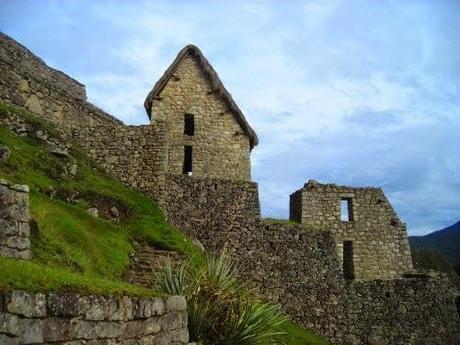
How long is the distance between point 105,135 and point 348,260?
12382mm

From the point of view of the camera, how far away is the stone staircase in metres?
11.5

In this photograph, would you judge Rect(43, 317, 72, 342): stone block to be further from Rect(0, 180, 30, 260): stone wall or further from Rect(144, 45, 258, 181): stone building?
Rect(144, 45, 258, 181): stone building

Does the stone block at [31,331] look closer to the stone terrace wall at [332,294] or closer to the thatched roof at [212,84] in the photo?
the stone terrace wall at [332,294]

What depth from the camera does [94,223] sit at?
1270 centimetres

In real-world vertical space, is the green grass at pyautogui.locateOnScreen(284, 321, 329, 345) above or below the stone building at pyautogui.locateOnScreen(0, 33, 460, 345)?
below

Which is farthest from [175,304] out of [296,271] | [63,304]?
[296,271]

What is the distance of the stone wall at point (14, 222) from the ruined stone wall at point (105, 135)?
9.31 metres

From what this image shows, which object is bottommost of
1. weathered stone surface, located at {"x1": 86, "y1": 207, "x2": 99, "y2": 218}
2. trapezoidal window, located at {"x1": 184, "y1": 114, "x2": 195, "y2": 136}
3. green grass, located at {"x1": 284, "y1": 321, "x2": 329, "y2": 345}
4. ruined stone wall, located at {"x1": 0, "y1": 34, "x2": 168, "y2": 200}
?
green grass, located at {"x1": 284, "y1": 321, "x2": 329, "y2": 345}

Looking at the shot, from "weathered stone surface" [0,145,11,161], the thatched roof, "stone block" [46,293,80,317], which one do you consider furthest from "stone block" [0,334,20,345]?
the thatched roof

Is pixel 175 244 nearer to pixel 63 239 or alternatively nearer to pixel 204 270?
pixel 204 270

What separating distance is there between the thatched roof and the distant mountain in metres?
81.1

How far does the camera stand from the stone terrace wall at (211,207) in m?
17.0

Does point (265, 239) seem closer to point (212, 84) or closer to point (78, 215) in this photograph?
point (78, 215)

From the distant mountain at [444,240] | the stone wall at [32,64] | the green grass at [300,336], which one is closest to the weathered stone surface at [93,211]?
the green grass at [300,336]
